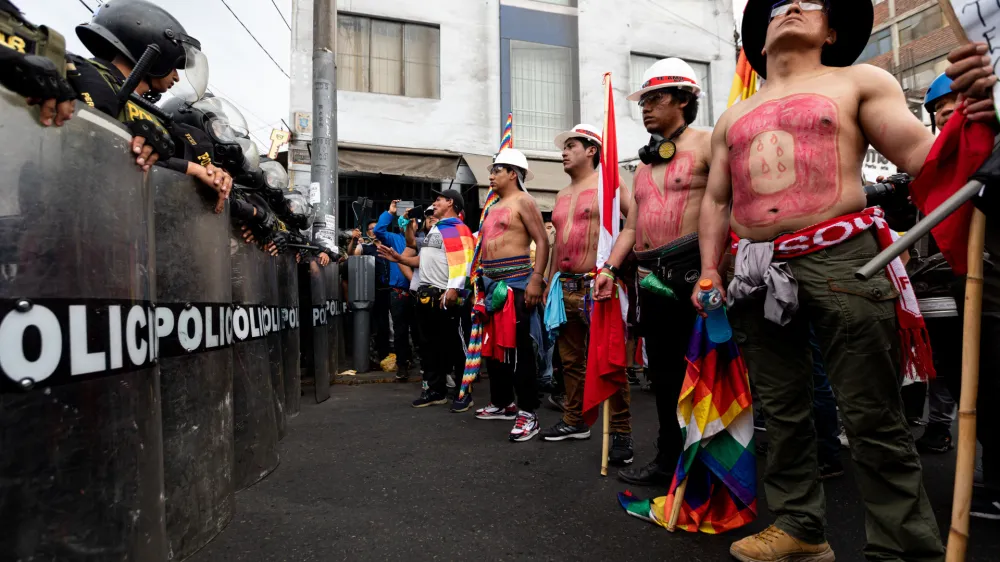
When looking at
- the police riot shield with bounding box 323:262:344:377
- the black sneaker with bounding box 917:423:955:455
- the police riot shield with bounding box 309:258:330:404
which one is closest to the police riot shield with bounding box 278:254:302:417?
the police riot shield with bounding box 309:258:330:404

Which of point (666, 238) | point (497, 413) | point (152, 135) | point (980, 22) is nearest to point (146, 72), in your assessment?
point (152, 135)

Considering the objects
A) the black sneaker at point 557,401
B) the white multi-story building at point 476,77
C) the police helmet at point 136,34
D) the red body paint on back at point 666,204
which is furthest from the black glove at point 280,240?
the white multi-story building at point 476,77

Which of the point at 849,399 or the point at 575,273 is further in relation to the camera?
the point at 575,273

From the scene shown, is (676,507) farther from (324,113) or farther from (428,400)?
(324,113)

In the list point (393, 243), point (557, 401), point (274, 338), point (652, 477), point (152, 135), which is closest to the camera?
point (152, 135)

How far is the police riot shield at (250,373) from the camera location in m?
2.98

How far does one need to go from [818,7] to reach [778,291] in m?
1.11

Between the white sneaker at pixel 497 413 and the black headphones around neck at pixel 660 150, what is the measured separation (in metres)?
2.63

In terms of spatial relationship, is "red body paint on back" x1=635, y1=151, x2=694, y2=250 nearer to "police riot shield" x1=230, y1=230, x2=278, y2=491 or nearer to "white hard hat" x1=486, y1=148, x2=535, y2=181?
"white hard hat" x1=486, y1=148, x2=535, y2=181

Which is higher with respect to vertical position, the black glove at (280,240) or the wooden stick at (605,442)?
the black glove at (280,240)

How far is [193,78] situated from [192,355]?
2108mm

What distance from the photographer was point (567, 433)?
4137 millimetres

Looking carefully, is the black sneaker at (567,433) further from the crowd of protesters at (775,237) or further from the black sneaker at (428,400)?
the black sneaker at (428,400)

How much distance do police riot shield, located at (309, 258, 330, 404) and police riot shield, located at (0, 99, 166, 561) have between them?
408 centimetres
